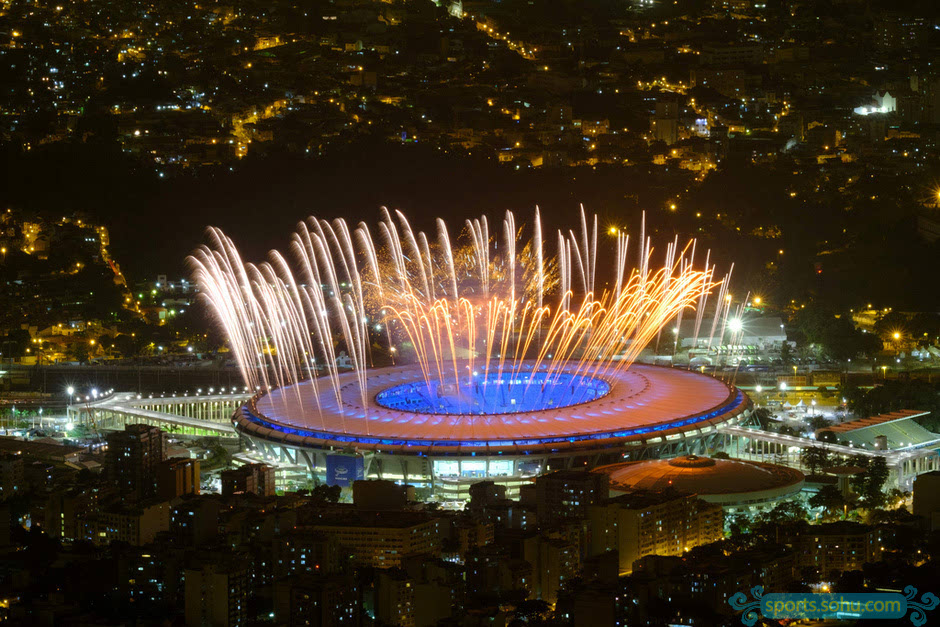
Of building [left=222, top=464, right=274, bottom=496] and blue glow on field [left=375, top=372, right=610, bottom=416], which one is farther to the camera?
blue glow on field [left=375, top=372, right=610, bottom=416]

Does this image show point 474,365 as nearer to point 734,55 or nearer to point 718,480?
point 718,480

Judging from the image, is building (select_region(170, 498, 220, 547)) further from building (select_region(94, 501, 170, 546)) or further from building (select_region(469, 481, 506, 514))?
building (select_region(469, 481, 506, 514))

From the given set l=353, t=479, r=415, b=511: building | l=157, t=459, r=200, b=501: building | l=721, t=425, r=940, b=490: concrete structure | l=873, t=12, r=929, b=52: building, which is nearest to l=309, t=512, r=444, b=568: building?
l=353, t=479, r=415, b=511: building

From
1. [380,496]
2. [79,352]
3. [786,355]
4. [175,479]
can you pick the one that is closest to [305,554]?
[380,496]

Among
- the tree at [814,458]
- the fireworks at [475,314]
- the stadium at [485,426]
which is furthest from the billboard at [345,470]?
the tree at [814,458]

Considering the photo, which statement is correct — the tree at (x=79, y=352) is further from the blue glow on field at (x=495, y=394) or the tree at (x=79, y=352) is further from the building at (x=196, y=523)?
the building at (x=196, y=523)

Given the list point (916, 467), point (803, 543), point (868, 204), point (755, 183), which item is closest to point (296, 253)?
point (755, 183)

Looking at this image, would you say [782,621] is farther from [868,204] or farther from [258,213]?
[258,213]
